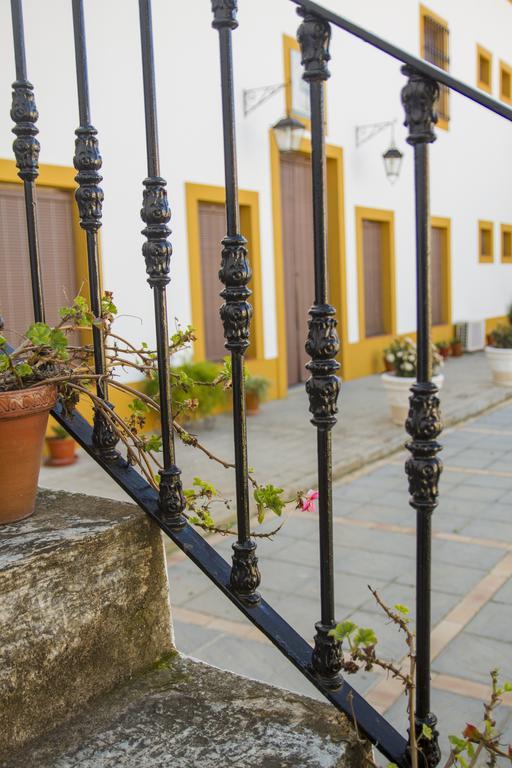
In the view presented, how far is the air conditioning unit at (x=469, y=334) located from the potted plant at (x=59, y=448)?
10.1 meters

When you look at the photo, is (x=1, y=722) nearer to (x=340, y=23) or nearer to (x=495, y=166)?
(x=340, y=23)

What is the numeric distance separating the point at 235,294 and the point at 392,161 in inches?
440

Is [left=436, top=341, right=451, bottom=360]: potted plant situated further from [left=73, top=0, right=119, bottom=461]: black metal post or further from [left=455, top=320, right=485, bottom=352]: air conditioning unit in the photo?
[left=73, top=0, right=119, bottom=461]: black metal post

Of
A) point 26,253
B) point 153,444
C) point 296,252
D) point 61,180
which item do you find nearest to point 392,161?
point 296,252

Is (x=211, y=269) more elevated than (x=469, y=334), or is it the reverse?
(x=211, y=269)

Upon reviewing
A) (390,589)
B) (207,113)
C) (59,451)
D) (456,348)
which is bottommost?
(390,589)

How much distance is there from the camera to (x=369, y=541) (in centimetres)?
480

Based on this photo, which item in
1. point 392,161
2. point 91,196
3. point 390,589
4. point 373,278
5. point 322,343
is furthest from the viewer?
point 373,278

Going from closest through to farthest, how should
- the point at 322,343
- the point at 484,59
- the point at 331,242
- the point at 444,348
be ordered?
the point at 322,343
the point at 331,242
the point at 444,348
the point at 484,59

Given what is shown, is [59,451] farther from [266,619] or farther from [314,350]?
[314,350]

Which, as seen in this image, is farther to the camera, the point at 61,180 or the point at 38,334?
the point at 61,180

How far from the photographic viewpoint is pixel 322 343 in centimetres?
132

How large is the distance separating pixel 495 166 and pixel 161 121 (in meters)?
10.8

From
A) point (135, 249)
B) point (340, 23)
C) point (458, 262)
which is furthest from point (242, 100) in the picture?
point (340, 23)
